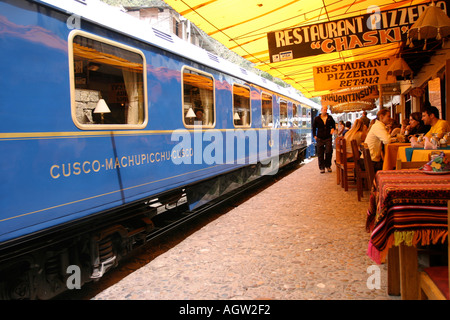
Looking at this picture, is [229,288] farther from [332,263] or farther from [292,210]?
[292,210]

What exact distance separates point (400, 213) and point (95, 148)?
2.48 m

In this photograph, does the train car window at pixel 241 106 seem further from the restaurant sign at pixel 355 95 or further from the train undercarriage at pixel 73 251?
the restaurant sign at pixel 355 95

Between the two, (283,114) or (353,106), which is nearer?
(283,114)

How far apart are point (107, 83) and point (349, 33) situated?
15.4 feet

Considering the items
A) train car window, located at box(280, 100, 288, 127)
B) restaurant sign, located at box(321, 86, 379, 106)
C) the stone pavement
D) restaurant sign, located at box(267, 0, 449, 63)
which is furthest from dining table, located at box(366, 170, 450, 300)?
restaurant sign, located at box(321, 86, 379, 106)

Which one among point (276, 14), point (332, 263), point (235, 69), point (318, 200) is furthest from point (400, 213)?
point (276, 14)

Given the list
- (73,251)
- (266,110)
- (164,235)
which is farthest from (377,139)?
(73,251)

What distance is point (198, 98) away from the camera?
505cm

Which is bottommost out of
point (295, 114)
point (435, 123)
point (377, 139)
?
point (377, 139)

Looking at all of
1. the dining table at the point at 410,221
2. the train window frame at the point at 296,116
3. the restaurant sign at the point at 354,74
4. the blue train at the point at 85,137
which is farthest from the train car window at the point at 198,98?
the train window frame at the point at 296,116

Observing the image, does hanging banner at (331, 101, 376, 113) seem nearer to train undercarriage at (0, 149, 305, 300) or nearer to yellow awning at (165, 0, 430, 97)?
yellow awning at (165, 0, 430, 97)

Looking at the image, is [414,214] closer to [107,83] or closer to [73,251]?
[73,251]

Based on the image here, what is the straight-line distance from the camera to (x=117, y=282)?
330 cm

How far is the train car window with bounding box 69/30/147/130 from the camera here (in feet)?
9.74
